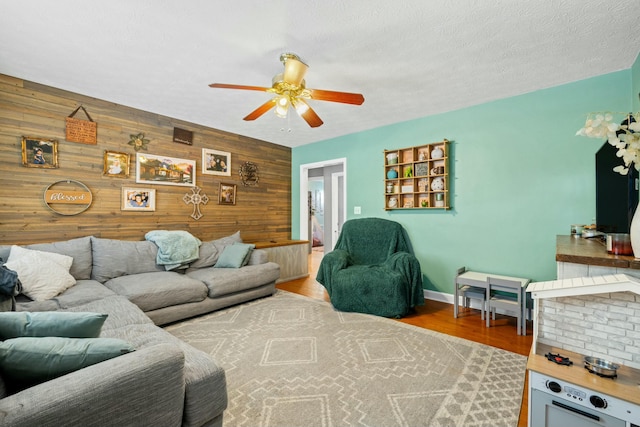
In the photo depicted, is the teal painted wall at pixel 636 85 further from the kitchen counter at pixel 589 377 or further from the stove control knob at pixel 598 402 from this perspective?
the stove control knob at pixel 598 402

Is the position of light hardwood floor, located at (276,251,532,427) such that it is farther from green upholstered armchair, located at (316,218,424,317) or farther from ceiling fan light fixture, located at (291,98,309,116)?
ceiling fan light fixture, located at (291,98,309,116)

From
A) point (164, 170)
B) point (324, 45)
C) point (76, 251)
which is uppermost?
point (324, 45)

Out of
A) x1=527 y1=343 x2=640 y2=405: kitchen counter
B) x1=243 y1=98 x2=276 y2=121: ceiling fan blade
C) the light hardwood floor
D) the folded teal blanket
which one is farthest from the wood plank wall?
x1=527 y1=343 x2=640 y2=405: kitchen counter

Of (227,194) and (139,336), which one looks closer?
(139,336)

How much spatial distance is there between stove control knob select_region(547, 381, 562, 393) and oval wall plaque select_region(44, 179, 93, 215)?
4107mm

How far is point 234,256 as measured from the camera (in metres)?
3.58

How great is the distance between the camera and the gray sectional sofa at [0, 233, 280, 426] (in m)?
0.86

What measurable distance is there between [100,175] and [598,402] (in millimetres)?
4307

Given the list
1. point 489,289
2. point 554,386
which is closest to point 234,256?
point 489,289

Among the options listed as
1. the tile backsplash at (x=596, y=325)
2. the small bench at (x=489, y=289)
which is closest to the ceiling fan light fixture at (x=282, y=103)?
the tile backsplash at (x=596, y=325)

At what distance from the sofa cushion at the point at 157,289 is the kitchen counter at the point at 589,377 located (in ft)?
9.14

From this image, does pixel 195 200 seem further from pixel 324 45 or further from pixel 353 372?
pixel 353 372

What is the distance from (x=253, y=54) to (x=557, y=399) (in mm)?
2741

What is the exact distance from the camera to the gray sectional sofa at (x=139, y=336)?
860 mm
